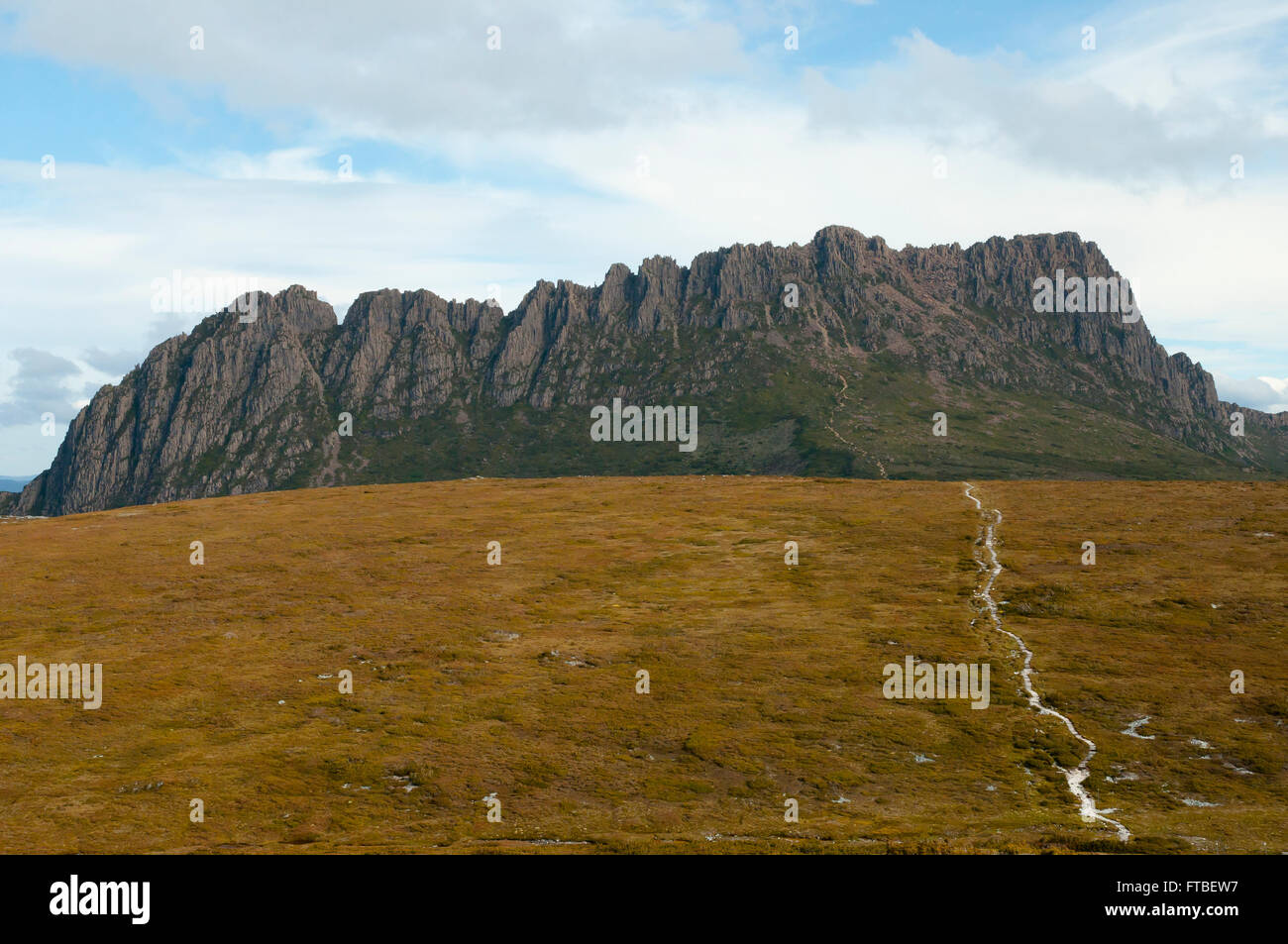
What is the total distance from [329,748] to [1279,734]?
51.1 metres

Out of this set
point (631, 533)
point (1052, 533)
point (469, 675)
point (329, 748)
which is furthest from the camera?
point (631, 533)

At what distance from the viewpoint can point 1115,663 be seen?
59250 millimetres

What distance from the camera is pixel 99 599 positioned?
75.6m

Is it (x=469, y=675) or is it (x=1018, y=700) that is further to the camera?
(x=469, y=675)

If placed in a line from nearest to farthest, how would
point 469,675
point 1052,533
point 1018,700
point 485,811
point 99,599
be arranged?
point 485,811
point 1018,700
point 469,675
point 99,599
point 1052,533

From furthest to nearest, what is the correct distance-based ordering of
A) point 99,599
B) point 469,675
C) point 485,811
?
point 99,599, point 469,675, point 485,811

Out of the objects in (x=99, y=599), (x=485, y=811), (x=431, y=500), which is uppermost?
(x=431, y=500)

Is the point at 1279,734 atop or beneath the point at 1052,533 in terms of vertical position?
beneath

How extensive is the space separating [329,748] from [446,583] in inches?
1362

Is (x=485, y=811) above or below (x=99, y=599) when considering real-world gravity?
below

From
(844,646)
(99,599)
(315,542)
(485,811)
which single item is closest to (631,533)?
(315,542)
